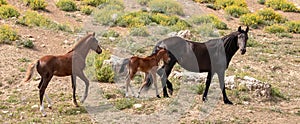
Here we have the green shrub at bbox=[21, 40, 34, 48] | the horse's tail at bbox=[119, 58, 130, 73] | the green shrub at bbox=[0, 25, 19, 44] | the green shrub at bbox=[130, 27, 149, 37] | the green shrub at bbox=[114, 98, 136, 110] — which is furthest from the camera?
the green shrub at bbox=[130, 27, 149, 37]

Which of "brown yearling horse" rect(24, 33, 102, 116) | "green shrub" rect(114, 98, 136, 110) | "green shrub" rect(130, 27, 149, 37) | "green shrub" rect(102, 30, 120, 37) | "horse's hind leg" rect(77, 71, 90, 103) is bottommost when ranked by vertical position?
"green shrub" rect(102, 30, 120, 37)

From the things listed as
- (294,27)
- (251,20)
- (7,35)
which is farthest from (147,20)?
(294,27)

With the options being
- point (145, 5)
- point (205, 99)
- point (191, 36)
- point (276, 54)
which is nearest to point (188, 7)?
point (145, 5)

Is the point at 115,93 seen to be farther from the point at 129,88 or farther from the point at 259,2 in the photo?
the point at 259,2

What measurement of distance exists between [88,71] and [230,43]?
3.94 m

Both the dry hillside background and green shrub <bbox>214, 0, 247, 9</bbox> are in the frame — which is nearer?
the dry hillside background

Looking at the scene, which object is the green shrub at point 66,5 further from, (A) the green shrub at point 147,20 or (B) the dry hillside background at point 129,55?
(A) the green shrub at point 147,20

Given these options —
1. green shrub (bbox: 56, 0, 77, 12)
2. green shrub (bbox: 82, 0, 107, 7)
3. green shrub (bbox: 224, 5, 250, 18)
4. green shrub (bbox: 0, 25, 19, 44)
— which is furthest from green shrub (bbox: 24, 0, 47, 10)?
green shrub (bbox: 224, 5, 250, 18)

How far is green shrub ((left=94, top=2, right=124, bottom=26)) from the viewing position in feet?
60.7

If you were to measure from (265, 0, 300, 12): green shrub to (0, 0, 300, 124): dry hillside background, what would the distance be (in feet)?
3.52

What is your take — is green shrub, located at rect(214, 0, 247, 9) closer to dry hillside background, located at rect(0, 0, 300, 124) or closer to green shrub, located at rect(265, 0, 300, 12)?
dry hillside background, located at rect(0, 0, 300, 124)

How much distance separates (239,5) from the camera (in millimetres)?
25406

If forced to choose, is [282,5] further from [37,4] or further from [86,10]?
[37,4]

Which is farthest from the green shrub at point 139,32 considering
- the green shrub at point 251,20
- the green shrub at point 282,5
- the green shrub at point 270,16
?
the green shrub at point 282,5
